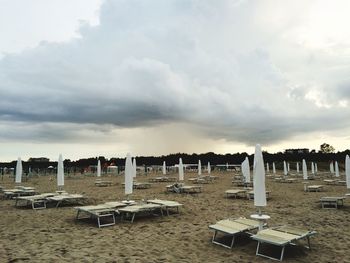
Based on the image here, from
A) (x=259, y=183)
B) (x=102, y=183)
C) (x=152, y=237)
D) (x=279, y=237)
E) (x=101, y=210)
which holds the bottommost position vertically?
→ (x=152, y=237)

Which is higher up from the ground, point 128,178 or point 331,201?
point 128,178

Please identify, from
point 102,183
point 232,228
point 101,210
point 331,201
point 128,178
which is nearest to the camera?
point 232,228

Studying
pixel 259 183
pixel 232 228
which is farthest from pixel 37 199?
pixel 259 183

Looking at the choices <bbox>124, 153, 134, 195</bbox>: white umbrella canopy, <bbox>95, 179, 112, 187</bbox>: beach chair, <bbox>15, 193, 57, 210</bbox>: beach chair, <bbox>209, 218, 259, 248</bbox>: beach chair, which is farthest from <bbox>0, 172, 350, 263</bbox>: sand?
<bbox>95, 179, 112, 187</bbox>: beach chair

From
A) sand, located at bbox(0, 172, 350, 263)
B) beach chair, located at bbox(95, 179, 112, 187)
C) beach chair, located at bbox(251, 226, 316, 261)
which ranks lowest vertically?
sand, located at bbox(0, 172, 350, 263)

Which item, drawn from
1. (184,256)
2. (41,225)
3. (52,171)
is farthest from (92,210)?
(52,171)

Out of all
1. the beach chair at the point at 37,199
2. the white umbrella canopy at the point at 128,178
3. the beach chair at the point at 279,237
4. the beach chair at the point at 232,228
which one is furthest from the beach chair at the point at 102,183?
the beach chair at the point at 279,237

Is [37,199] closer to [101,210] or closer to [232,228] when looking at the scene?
[101,210]

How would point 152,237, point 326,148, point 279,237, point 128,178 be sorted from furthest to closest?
point 326,148, point 128,178, point 152,237, point 279,237

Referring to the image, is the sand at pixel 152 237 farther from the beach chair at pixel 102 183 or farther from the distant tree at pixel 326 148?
the distant tree at pixel 326 148

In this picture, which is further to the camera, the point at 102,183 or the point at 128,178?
the point at 102,183

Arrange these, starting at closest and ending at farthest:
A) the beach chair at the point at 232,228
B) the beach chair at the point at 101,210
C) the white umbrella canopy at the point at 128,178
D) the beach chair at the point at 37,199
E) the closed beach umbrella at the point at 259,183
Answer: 1. the closed beach umbrella at the point at 259,183
2. the beach chair at the point at 232,228
3. the beach chair at the point at 101,210
4. the white umbrella canopy at the point at 128,178
5. the beach chair at the point at 37,199

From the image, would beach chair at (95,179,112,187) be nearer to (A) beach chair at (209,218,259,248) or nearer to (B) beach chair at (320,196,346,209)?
(B) beach chair at (320,196,346,209)

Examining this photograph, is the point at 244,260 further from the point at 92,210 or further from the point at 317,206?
the point at 317,206
